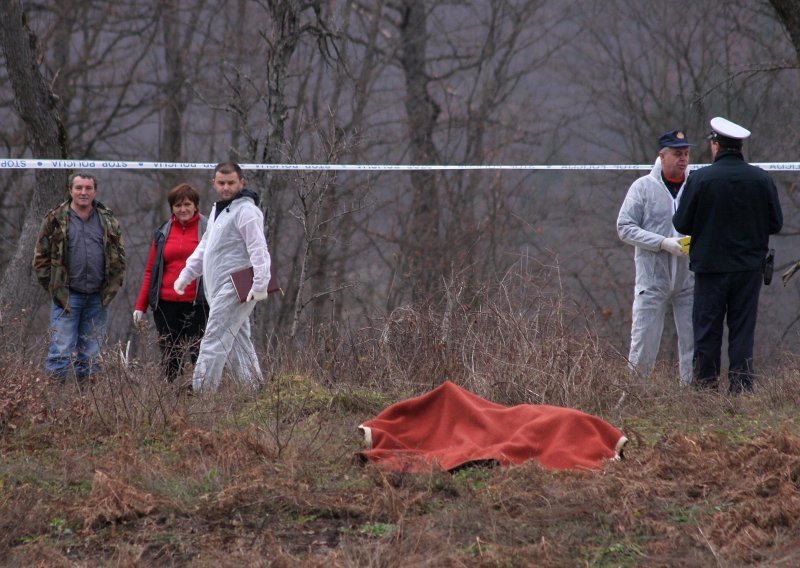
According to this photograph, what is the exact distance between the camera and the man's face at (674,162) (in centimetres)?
871

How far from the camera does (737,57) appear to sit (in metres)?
27.0

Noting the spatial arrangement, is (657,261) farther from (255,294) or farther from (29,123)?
(29,123)

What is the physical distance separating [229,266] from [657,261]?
10.9 feet

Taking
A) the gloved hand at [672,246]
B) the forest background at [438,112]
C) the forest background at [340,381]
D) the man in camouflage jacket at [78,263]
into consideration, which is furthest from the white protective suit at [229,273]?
the forest background at [438,112]

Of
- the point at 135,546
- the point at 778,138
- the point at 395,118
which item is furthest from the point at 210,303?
the point at 778,138

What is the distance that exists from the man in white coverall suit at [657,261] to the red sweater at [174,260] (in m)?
3.41

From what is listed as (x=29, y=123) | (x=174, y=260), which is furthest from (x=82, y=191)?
(x=29, y=123)

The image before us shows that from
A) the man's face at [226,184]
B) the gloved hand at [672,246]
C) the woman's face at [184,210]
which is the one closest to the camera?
the man's face at [226,184]

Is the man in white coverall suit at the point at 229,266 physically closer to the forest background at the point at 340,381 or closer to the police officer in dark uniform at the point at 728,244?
the forest background at the point at 340,381

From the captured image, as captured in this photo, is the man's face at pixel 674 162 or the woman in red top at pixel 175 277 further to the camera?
the woman in red top at pixel 175 277

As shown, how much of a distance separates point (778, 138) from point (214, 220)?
1965 centimetres

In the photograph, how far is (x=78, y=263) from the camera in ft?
29.5

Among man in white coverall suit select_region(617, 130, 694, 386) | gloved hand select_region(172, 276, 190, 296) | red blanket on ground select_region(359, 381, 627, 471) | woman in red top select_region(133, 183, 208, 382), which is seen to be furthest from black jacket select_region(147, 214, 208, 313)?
man in white coverall suit select_region(617, 130, 694, 386)

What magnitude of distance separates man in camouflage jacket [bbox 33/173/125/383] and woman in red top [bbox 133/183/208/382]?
1.24ft
